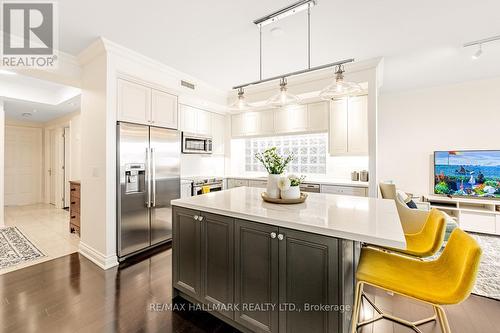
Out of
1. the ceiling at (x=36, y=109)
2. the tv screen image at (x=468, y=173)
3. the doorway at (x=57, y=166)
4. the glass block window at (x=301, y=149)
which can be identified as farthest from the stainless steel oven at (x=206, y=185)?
the tv screen image at (x=468, y=173)

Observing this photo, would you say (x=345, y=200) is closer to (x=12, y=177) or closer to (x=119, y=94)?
(x=119, y=94)

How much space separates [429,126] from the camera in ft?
14.7

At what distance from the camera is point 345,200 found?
219cm

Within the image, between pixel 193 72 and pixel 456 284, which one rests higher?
pixel 193 72

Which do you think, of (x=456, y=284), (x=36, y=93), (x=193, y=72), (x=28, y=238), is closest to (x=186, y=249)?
(x=456, y=284)

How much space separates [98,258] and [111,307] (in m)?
1.10

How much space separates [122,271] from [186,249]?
130 centimetres

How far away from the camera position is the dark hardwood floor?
1.80 m

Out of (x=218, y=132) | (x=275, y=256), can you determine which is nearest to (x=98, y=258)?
(x=275, y=256)

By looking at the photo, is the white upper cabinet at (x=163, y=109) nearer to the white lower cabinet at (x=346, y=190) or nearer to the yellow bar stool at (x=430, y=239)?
the white lower cabinet at (x=346, y=190)

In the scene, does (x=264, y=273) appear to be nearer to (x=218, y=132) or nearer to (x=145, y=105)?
(x=145, y=105)

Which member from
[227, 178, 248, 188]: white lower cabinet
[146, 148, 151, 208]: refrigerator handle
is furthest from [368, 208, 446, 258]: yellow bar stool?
[227, 178, 248, 188]: white lower cabinet

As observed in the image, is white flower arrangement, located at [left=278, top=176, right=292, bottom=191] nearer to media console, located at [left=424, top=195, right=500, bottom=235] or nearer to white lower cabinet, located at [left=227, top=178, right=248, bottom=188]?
white lower cabinet, located at [left=227, top=178, right=248, bottom=188]

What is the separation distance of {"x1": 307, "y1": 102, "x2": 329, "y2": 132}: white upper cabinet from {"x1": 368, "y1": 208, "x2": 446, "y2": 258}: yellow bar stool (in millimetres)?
2480
